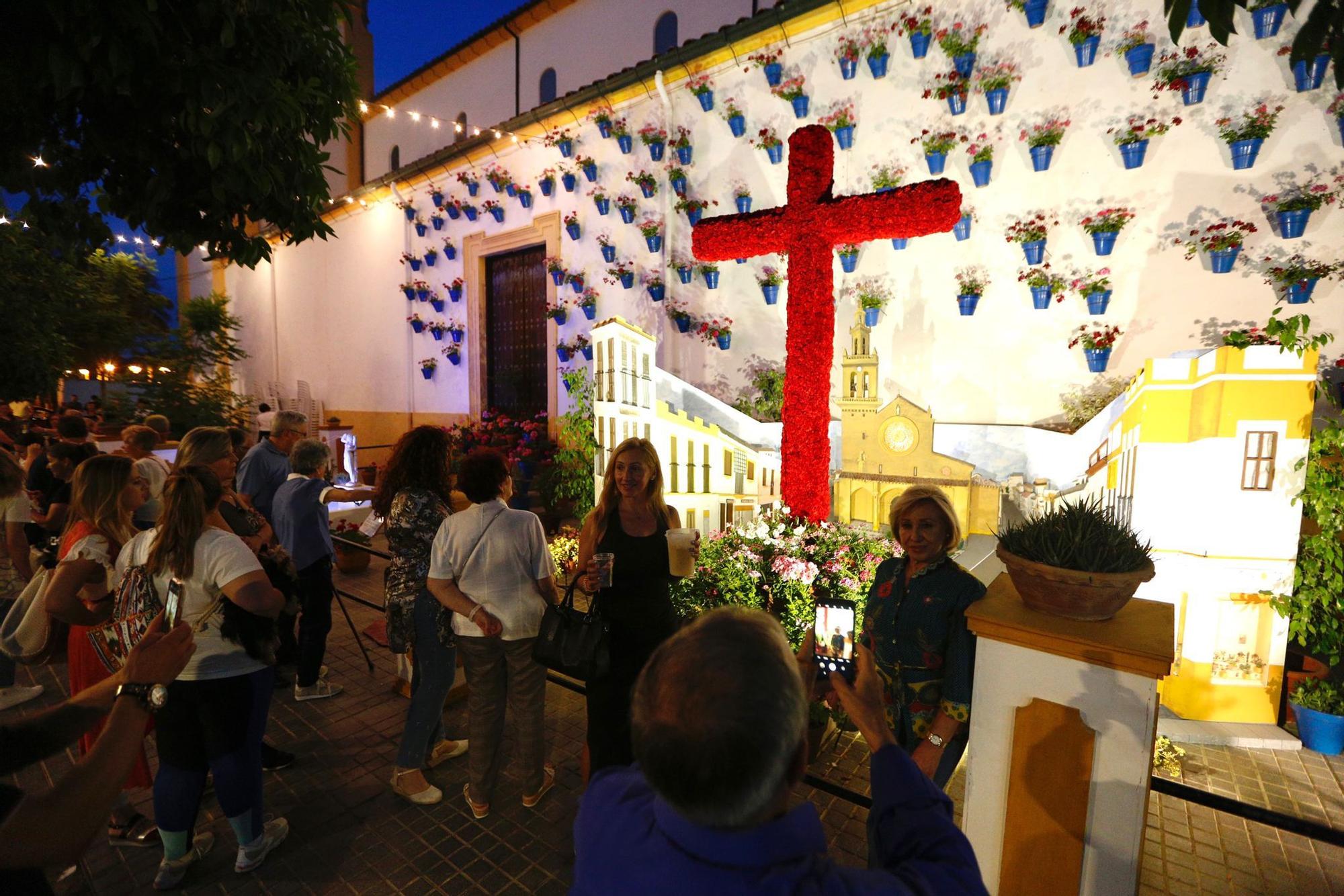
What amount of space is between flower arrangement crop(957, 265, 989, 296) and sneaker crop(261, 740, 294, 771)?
7.32m

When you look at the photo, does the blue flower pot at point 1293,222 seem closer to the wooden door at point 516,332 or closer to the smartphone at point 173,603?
the smartphone at point 173,603

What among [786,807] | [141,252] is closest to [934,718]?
[786,807]

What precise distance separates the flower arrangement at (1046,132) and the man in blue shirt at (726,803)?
730 centimetres

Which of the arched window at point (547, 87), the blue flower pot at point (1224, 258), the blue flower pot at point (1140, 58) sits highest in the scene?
the arched window at point (547, 87)

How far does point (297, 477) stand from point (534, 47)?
35.8 ft

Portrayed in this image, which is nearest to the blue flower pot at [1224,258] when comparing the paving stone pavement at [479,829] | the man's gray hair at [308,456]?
the paving stone pavement at [479,829]

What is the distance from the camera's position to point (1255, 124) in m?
5.47

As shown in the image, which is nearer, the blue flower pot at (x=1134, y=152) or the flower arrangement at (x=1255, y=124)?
the flower arrangement at (x=1255, y=124)

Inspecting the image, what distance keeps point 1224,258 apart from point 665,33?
328 inches

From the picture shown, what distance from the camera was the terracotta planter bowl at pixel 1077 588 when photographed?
186cm

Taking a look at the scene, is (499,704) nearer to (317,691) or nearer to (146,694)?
(146,694)

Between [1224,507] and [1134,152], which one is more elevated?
[1134,152]

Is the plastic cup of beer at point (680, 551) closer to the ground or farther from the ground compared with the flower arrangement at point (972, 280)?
closer to the ground

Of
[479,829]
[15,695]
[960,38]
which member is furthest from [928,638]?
[960,38]
